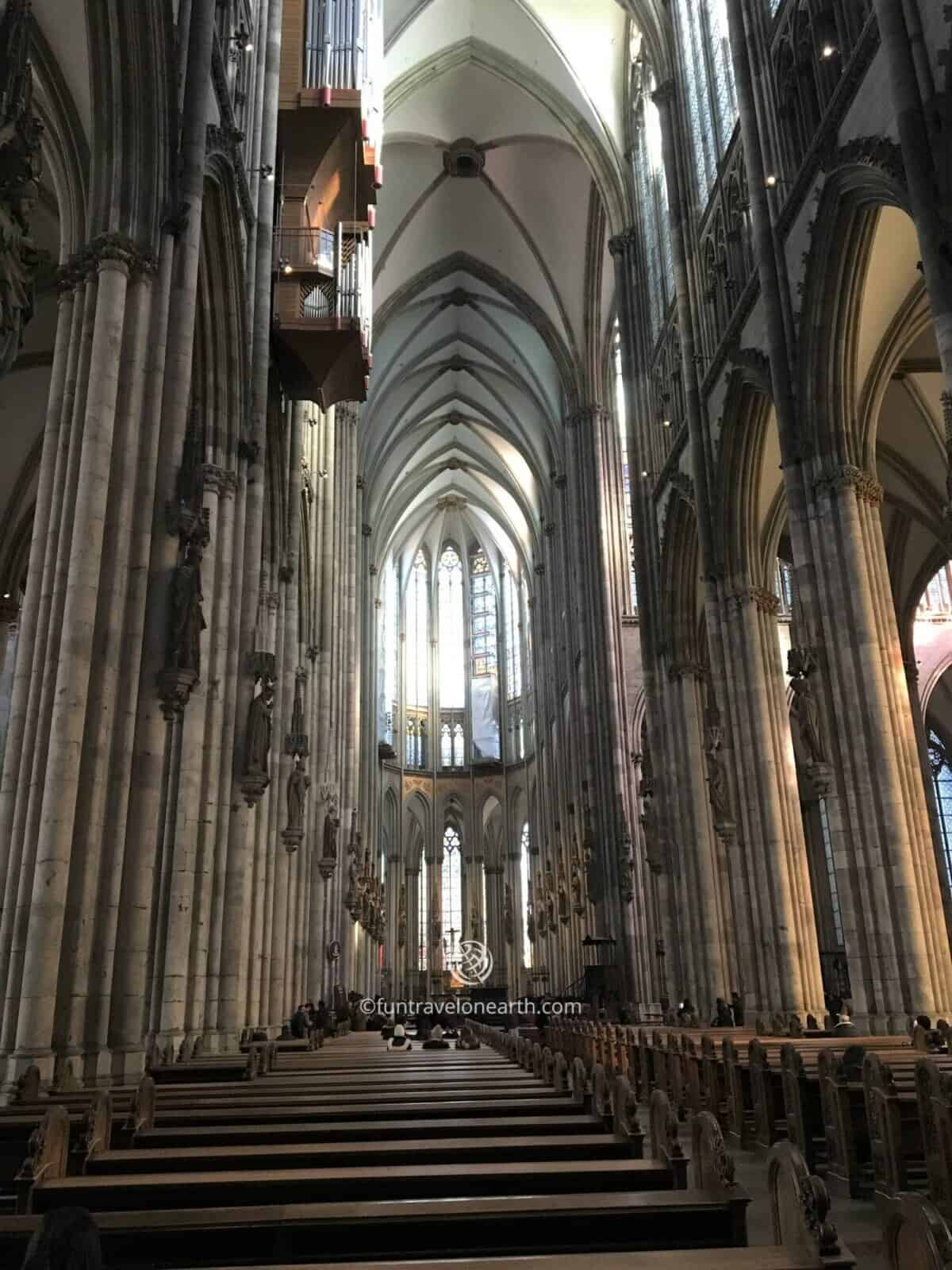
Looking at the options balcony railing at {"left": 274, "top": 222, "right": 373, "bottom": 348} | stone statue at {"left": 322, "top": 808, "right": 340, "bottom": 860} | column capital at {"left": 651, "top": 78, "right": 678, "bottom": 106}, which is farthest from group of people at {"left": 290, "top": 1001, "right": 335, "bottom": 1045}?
column capital at {"left": 651, "top": 78, "right": 678, "bottom": 106}

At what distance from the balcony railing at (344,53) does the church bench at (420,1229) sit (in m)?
17.5

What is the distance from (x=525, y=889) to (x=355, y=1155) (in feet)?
145

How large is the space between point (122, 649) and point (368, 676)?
31657mm

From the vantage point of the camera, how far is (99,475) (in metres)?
8.51

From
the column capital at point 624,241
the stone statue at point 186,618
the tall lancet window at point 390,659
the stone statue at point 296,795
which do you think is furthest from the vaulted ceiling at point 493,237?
the stone statue at point 186,618

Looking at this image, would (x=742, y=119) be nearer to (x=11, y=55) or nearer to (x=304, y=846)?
(x=11, y=55)

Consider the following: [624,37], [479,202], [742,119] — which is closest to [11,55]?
[742,119]

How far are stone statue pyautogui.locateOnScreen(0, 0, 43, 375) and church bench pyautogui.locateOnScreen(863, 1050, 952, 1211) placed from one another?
216 inches

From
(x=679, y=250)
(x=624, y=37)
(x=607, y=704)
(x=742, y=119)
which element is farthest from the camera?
(x=607, y=704)

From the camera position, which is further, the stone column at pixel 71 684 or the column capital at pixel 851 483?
the column capital at pixel 851 483

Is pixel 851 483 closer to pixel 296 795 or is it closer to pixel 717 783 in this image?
pixel 717 783

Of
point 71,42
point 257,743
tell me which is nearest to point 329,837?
point 257,743

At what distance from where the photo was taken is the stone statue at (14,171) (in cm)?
427

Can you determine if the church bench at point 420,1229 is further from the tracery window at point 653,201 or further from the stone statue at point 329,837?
the tracery window at point 653,201
